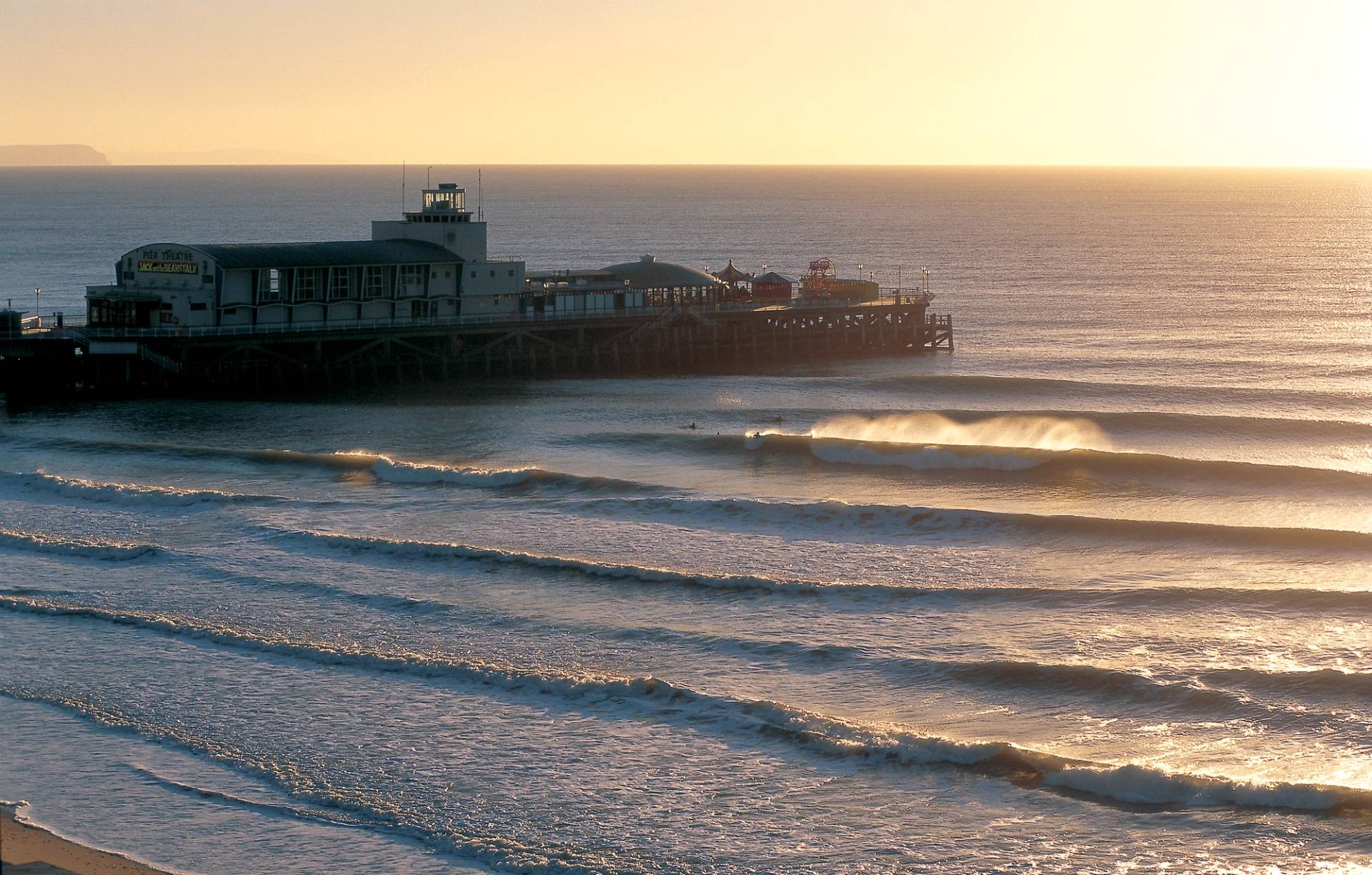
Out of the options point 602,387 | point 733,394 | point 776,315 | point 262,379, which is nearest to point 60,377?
point 262,379

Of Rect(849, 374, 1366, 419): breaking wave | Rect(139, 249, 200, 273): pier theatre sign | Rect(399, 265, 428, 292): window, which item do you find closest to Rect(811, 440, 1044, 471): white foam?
Rect(849, 374, 1366, 419): breaking wave

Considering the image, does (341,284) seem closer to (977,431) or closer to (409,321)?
(409,321)

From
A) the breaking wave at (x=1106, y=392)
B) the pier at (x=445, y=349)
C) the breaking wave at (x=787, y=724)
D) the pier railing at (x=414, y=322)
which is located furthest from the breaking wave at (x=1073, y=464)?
the breaking wave at (x=787, y=724)

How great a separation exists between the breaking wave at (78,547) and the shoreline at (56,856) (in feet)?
55.7

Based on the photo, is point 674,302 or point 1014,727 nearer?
point 1014,727

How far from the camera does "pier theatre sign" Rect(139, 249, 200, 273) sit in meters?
66.3

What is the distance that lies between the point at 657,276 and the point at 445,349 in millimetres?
15217

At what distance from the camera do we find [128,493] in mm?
46344

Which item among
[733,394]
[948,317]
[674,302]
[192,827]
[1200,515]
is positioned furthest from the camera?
[948,317]

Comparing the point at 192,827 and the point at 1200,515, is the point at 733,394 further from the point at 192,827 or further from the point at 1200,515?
the point at 192,827

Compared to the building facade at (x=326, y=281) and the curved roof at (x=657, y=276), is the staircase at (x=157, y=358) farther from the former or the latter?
the curved roof at (x=657, y=276)

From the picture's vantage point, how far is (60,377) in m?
64.8

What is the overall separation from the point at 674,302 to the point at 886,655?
171 ft

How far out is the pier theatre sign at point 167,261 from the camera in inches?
2611
